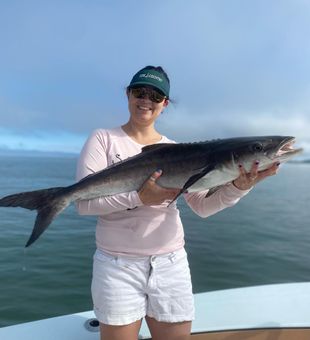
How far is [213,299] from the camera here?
490cm

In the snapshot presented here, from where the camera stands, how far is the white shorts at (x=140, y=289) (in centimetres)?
321

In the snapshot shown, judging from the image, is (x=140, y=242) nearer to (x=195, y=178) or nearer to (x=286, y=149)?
(x=195, y=178)

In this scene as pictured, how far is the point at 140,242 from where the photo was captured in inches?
130

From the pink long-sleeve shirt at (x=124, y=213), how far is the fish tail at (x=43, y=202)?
172mm

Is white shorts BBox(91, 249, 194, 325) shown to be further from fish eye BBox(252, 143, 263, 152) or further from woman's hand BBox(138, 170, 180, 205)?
fish eye BBox(252, 143, 263, 152)

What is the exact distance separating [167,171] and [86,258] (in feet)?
25.8

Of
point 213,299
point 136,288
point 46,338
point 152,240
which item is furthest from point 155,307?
point 213,299

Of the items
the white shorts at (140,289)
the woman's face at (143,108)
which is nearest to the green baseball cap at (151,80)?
the woman's face at (143,108)

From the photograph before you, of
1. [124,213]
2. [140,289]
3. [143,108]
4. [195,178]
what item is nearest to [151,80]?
[143,108]

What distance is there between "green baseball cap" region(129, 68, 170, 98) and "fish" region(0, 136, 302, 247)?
53 centimetres

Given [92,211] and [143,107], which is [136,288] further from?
[143,107]

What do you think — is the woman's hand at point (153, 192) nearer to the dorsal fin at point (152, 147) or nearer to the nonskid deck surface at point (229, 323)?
the dorsal fin at point (152, 147)

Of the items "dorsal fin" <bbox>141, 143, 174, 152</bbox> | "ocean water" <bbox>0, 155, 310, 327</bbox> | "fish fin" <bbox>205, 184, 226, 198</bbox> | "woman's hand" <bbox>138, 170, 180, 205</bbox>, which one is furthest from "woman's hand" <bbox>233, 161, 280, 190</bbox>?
"ocean water" <bbox>0, 155, 310, 327</bbox>

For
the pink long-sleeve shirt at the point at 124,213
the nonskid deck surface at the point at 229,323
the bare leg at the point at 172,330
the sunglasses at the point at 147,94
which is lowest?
the nonskid deck surface at the point at 229,323
